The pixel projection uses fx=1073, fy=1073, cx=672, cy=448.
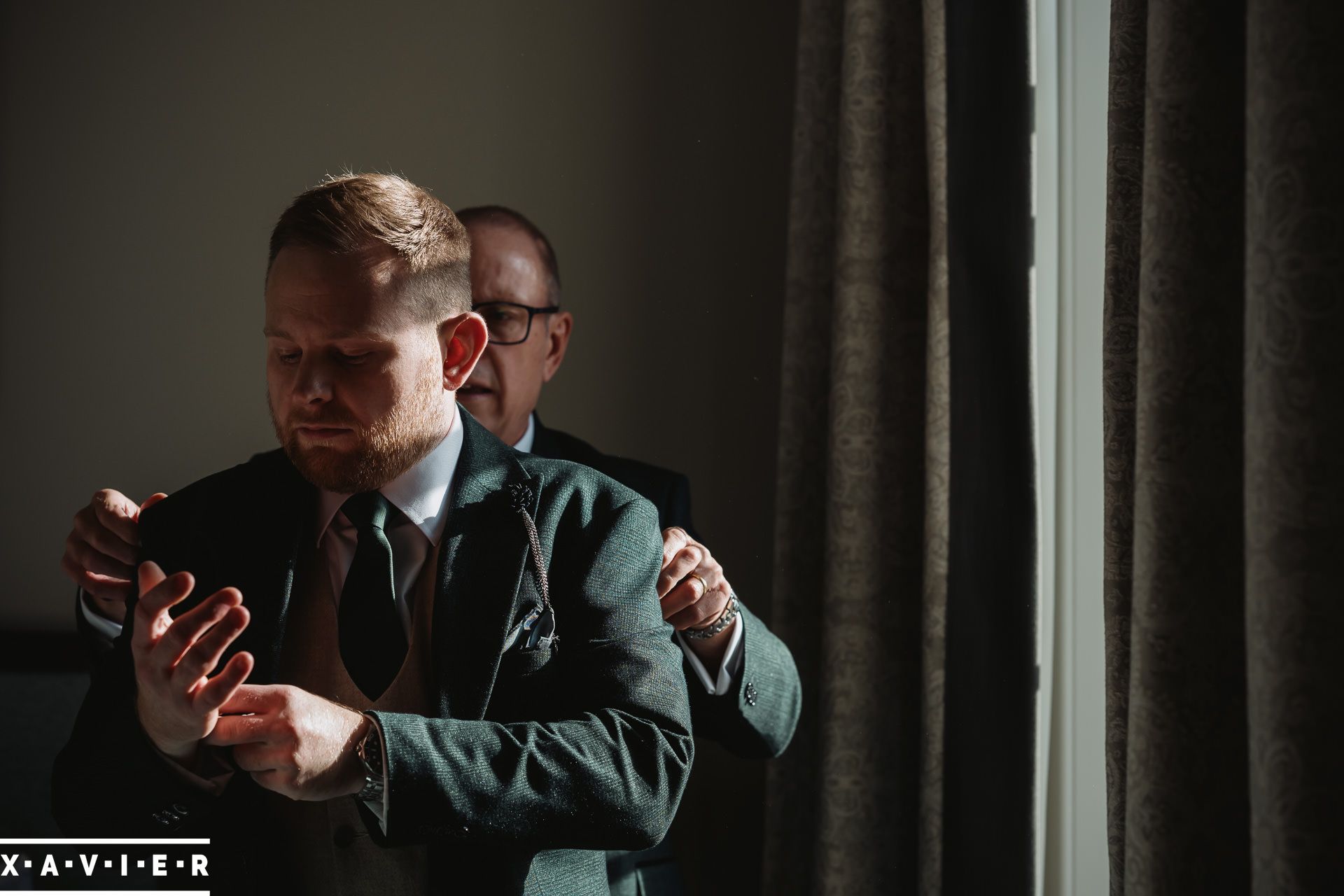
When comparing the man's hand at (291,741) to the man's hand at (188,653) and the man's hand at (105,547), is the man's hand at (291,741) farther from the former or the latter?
the man's hand at (105,547)

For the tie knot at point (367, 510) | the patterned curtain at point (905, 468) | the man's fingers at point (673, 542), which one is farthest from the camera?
the patterned curtain at point (905, 468)

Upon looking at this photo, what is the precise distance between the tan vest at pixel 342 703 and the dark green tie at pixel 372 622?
12 mm

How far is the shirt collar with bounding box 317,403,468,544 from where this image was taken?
107cm

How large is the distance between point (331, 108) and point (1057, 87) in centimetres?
145

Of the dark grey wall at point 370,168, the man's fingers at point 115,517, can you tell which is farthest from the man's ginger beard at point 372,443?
the dark grey wall at point 370,168

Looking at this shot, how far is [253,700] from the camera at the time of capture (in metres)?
0.86

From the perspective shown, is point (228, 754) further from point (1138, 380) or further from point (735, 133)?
point (735, 133)

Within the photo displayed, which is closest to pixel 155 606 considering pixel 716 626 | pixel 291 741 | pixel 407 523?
pixel 291 741

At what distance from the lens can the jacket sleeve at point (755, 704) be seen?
1487 millimetres

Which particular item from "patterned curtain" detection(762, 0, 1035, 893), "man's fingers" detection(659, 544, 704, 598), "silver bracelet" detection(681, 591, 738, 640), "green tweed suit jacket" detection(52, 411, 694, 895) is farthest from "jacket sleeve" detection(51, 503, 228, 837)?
"patterned curtain" detection(762, 0, 1035, 893)

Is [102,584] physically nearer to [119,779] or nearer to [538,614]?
[119,779]

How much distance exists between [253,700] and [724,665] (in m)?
0.75

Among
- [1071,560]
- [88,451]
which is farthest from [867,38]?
[88,451]

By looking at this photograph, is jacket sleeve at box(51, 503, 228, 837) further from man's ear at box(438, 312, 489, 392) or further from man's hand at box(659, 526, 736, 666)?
man's hand at box(659, 526, 736, 666)
